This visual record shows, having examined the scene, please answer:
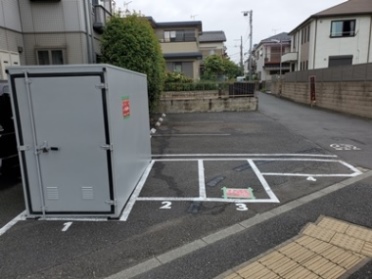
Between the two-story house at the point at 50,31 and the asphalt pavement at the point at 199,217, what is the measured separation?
17.6 ft

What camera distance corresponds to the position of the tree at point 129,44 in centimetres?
1068

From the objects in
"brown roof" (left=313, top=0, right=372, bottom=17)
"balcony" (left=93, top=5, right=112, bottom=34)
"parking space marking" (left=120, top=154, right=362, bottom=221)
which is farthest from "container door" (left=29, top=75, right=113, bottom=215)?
"brown roof" (left=313, top=0, right=372, bottom=17)

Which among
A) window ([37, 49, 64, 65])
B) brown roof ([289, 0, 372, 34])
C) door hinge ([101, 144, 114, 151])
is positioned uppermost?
brown roof ([289, 0, 372, 34])

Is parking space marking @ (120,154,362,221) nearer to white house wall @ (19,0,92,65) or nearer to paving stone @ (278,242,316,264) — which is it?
paving stone @ (278,242,316,264)

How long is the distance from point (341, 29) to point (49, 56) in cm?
2438

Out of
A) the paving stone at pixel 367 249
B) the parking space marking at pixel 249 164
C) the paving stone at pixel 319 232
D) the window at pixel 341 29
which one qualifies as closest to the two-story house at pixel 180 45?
the window at pixel 341 29

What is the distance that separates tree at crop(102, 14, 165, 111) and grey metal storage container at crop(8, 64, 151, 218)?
22.9 feet

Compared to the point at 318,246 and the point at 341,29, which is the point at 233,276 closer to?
the point at 318,246

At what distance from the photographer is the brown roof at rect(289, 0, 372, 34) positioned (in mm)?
24453

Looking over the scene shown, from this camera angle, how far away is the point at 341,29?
2525cm

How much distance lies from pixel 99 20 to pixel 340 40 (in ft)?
72.0

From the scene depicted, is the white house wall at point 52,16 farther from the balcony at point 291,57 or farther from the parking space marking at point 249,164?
the balcony at point 291,57

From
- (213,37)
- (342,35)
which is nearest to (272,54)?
(213,37)

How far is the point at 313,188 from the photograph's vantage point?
194 inches
